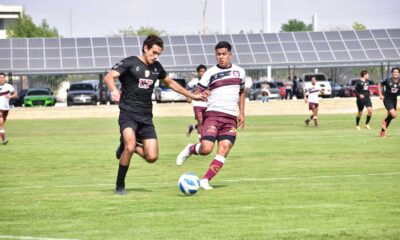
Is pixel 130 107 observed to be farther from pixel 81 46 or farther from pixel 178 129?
pixel 81 46

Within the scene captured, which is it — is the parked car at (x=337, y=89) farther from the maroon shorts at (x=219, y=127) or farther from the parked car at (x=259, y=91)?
the maroon shorts at (x=219, y=127)

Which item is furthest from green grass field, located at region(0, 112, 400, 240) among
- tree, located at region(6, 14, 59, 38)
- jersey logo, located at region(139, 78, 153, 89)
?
tree, located at region(6, 14, 59, 38)

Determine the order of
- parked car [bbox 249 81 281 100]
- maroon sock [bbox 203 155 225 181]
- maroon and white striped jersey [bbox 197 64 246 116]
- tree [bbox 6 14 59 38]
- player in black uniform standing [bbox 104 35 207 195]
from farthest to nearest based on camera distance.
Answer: tree [bbox 6 14 59 38] → parked car [bbox 249 81 281 100] → maroon and white striped jersey [bbox 197 64 246 116] → maroon sock [bbox 203 155 225 181] → player in black uniform standing [bbox 104 35 207 195]

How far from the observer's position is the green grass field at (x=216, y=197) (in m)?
9.91

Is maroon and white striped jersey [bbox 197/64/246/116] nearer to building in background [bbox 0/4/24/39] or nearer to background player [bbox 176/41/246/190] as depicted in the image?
background player [bbox 176/41/246/190]

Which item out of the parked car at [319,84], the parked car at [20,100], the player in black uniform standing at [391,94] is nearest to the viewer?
the player in black uniform standing at [391,94]

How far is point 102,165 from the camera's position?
66.5 feet

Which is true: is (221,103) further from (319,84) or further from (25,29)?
(25,29)

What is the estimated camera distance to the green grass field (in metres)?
9.91

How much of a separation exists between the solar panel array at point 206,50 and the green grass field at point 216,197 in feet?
148

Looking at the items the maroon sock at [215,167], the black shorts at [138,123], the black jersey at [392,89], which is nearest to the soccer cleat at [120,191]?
the black shorts at [138,123]

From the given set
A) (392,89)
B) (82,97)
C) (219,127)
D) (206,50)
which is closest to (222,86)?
(219,127)

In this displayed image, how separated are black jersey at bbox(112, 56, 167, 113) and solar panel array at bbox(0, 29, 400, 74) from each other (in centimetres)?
5464

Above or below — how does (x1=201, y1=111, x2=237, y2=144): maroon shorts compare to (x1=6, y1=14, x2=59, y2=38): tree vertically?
below
